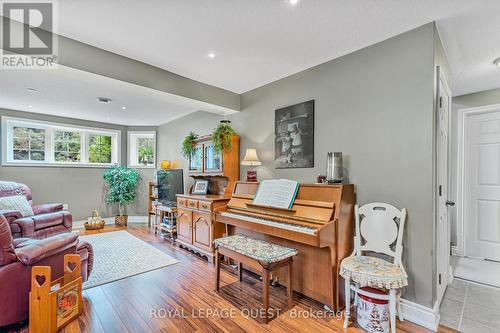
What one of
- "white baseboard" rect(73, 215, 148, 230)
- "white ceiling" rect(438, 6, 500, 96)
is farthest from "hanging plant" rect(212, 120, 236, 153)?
"white baseboard" rect(73, 215, 148, 230)

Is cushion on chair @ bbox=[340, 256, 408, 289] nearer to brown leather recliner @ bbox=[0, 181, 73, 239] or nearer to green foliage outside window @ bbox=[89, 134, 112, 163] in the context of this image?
brown leather recliner @ bbox=[0, 181, 73, 239]

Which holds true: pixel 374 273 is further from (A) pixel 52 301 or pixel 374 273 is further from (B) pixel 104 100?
(B) pixel 104 100

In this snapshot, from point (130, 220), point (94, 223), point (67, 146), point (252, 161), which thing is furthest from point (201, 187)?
point (67, 146)

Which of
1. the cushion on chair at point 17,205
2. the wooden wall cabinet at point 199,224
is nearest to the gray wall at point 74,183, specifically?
the cushion on chair at point 17,205

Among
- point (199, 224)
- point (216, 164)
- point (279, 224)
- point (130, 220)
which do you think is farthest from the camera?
point (130, 220)

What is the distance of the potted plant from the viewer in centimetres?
585

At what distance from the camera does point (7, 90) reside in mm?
→ 3809

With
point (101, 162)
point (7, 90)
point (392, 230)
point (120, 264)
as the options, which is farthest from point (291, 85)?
point (101, 162)

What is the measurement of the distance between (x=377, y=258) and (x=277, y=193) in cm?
113

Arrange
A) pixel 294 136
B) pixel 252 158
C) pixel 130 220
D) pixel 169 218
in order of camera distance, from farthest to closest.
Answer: pixel 130 220, pixel 169 218, pixel 252 158, pixel 294 136

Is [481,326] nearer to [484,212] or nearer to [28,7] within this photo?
[484,212]

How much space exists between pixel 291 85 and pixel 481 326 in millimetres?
3065

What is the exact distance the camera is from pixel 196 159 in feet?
14.7

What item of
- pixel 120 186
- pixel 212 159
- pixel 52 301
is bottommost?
pixel 52 301
